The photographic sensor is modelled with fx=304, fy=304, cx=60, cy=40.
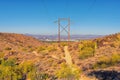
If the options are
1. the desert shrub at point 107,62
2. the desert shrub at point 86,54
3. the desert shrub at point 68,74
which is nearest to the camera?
the desert shrub at point 68,74

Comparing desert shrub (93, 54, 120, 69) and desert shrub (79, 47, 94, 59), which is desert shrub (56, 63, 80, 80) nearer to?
desert shrub (93, 54, 120, 69)

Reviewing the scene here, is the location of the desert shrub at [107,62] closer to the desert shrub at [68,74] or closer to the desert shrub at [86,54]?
the desert shrub at [68,74]

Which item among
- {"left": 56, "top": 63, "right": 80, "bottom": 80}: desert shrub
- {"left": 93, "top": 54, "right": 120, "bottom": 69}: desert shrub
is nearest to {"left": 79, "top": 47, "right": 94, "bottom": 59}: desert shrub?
{"left": 93, "top": 54, "right": 120, "bottom": 69}: desert shrub

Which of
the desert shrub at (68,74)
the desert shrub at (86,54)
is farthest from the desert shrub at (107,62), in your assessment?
the desert shrub at (86,54)

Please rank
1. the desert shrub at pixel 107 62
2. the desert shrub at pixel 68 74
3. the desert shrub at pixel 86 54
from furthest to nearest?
the desert shrub at pixel 86 54, the desert shrub at pixel 107 62, the desert shrub at pixel 68 74

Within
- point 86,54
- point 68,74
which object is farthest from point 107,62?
point 86,54

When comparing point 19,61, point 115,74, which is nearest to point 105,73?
point 115,74

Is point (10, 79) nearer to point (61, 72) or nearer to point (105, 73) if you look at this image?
point (61, 72)

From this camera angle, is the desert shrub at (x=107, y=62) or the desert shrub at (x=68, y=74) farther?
the desert shrub at (x=107, y=62)

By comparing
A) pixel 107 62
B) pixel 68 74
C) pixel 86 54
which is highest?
pixel 86 54

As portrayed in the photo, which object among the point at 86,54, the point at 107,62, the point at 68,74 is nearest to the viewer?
the point at 68,74

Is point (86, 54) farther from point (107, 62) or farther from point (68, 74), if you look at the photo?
point (68, 74)
